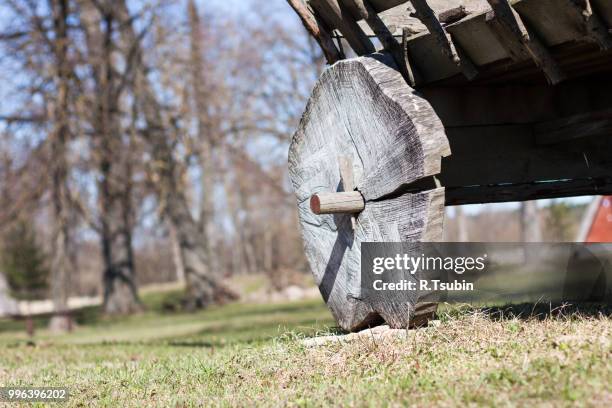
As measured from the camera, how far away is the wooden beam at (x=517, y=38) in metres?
4.39

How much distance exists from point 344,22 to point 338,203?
1315 millimetres

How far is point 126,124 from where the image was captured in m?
21.4

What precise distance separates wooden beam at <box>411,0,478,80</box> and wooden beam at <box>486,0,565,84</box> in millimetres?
299

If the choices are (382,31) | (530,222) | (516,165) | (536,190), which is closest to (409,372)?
(382,31)

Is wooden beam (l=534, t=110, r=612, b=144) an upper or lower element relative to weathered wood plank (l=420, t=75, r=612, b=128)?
lower

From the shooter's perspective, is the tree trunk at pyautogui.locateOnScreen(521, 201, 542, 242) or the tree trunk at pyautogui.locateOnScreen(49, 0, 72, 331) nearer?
the tree trunk at pyautogui.locateOnScreen(49, 0, 72, 331)

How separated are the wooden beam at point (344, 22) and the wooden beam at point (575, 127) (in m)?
1.50

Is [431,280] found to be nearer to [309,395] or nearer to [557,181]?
[309,395]

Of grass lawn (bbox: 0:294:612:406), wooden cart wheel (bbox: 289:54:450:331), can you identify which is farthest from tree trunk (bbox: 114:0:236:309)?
grass lawn (bbox: 0:294:612:406)

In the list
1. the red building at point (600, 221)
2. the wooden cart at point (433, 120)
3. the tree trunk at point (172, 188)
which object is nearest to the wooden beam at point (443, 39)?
the wooden cart at point (433, 120)

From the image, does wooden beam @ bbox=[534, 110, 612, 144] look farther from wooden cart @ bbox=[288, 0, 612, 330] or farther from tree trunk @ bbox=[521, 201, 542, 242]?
tree trunk @ bbox=[521, 201, 542, 242]

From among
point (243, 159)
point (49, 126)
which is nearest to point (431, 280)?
point (49, 126)

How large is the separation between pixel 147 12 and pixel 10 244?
20905mm

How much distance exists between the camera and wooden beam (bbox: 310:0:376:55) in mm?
5297
